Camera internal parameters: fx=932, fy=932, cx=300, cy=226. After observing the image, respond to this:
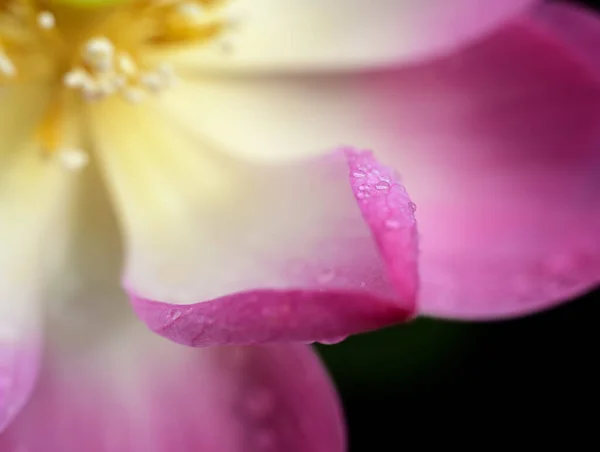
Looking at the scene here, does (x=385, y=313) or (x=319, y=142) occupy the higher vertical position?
(x=385, y=313)

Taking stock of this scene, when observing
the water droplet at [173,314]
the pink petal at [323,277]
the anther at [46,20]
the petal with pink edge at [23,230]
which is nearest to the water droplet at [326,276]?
the pink petal at [323,277]

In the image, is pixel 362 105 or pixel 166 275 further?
pixel 362 105

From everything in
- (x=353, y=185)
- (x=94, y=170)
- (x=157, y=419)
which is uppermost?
(x=353, y=185)

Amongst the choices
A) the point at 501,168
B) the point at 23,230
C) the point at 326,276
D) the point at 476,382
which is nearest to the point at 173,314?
the point at 326,276

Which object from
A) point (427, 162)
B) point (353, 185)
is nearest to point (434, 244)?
point (427, 162)

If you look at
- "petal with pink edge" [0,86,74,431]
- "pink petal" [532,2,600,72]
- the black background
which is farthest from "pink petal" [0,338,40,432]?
"pink petal" [532,2,600,72]

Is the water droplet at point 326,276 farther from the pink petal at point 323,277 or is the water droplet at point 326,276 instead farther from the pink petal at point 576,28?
the pink petal at point 576,28

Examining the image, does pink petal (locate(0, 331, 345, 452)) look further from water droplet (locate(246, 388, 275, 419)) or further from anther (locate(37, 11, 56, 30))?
anther (locate(37, 11, 56, 30))

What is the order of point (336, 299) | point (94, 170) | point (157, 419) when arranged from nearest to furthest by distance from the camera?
1. point (336, 299)
2. point (157, 419)
3. point (94, 170)

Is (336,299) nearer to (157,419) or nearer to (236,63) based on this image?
(157,419)
